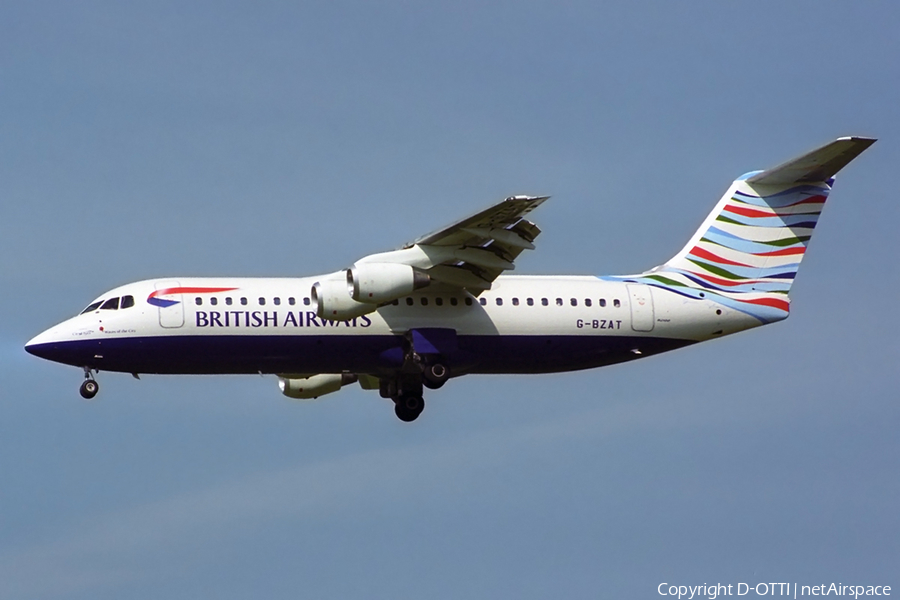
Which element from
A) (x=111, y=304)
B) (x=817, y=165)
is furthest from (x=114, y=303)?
(x=817, y=165)

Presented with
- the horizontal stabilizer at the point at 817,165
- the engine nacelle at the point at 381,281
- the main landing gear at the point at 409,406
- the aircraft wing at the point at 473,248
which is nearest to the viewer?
the engine nacelle at the point at 381,281

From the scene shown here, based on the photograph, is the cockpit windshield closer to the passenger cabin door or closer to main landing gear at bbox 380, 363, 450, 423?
the passenger cabin door

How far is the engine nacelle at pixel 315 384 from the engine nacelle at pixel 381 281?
3.99 meters

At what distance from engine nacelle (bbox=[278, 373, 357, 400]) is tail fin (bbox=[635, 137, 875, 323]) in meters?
5.35

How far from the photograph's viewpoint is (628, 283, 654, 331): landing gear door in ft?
79.2

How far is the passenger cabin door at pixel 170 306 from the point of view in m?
22.5

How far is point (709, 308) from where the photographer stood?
24375 mm

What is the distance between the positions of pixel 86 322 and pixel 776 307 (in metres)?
10.8

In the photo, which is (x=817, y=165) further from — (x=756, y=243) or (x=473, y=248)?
(x=473, y=248)

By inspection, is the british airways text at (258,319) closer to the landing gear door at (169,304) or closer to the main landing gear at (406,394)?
the landing gear door at (169,304)

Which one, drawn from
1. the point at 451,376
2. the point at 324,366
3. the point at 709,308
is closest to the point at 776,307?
the point at 709,308

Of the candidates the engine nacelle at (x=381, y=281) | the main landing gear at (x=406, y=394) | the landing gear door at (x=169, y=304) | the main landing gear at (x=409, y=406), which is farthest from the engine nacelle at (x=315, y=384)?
the engine nacelle at (x=381, y=281)

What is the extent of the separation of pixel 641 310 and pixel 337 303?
Answer: 16.5ft

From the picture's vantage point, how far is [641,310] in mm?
24156
